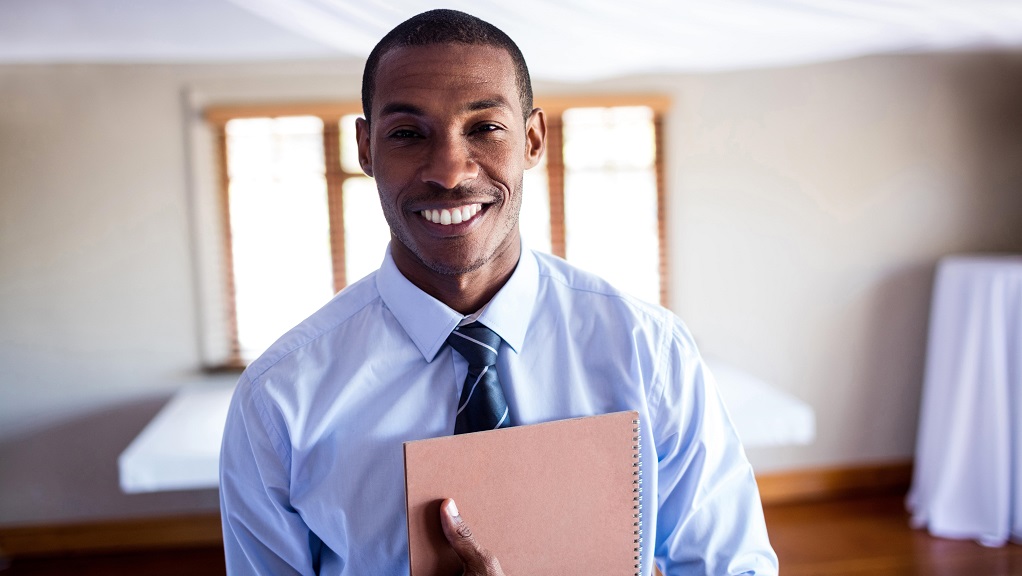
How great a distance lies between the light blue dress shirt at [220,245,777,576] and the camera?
0.97 m

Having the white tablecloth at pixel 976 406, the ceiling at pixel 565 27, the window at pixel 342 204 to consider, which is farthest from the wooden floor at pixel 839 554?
the ceiling at pixel 565 27

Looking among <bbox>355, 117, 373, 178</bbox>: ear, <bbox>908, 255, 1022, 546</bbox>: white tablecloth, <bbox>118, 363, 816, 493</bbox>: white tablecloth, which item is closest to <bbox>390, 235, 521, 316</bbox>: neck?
<bbox>355, 117, 373, 178</bbox>: ear

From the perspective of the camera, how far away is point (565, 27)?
1.90m

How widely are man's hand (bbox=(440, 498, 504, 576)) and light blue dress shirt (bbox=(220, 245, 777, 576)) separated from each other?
0.50ft

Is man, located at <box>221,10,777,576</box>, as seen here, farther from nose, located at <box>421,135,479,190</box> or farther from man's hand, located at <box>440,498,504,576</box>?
man's hand, located at <box>440,498,504,576</box>

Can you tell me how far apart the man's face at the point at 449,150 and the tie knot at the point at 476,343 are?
0.09 m

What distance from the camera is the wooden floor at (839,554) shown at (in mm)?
2881

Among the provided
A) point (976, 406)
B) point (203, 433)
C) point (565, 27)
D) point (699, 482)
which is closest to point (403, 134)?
point (699, 482)

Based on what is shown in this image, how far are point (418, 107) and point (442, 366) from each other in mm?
338

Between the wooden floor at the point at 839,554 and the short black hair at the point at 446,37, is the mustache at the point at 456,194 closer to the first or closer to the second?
the short black hair at the point at 446,37

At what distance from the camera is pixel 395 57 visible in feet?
3.06

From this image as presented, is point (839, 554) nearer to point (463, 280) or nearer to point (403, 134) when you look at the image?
point (463, 280)

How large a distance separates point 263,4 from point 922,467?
320 cm

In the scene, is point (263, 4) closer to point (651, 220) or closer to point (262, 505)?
point (262, 505)
